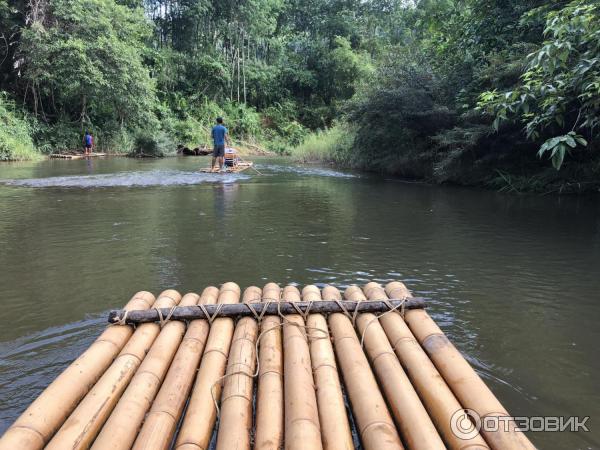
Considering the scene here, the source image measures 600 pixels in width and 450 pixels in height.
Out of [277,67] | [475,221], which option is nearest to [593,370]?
[475,221]

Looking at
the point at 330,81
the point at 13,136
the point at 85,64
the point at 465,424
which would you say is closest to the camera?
the point at 465,424

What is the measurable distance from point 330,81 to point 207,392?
4571cm

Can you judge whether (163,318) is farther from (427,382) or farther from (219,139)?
(219,139)

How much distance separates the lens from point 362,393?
8.18 ft

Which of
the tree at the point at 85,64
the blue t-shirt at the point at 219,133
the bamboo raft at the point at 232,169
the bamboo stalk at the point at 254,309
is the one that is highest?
the tree at the point at 85,64

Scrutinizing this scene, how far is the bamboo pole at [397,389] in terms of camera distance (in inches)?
84.6

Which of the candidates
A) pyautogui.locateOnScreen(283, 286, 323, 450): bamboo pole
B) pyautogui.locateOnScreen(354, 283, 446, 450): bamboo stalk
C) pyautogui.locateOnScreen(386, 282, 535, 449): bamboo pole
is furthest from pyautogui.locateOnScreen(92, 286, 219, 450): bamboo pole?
pyautogui.locateOnScreen(386, 282, 535, 449): bamboo pole

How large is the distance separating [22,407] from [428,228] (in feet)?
21.0

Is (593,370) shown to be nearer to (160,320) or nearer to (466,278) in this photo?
(466,278)

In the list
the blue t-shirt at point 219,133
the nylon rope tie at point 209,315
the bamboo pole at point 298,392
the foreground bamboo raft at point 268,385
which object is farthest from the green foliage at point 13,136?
the bamboo pole at point 298,392

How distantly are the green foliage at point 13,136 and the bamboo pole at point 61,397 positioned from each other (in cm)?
2240

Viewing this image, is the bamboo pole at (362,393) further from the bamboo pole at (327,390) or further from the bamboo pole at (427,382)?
the bamboo pole at (427,382)

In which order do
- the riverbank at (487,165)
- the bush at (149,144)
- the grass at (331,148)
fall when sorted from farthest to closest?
the bush at (149,144) → the grass at (331,148) → the riverbank at (487,165)

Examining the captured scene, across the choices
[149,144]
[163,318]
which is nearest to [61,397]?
[163,318]
